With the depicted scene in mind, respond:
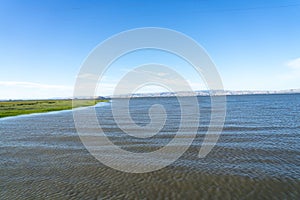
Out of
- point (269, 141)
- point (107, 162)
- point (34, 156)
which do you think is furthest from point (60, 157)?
point (269, 141)

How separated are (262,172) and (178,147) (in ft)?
27.1

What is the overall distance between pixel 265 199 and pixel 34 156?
1699cm

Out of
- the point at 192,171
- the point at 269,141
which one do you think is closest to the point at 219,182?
the point at 192,171

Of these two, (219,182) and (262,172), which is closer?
(219,182)

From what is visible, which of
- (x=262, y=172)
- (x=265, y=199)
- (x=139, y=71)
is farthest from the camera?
(x=139, y=71)

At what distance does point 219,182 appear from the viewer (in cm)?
1305

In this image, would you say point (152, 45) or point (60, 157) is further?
point (152, 45)

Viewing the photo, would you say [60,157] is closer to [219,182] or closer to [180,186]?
[180,186]

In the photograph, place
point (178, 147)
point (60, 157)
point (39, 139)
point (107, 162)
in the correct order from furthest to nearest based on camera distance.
Result: point (39, 139) → point (178, 147) → point (60, 157) → point (107, 162)

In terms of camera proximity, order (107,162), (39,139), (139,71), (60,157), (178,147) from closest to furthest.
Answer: (107,162) → (60,157) → (178,147) → (39,139) → (139,71)

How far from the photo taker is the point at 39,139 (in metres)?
26.2

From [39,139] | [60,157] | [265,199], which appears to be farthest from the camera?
[39,139]

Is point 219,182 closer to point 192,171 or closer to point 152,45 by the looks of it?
point 192,171

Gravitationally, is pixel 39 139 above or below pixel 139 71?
below
